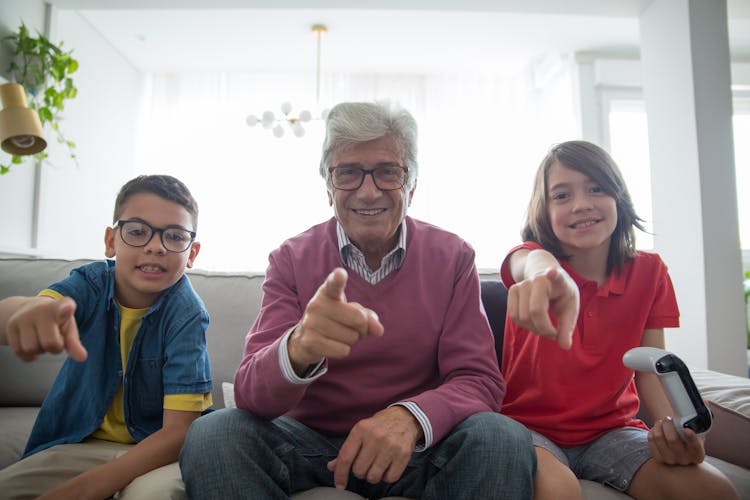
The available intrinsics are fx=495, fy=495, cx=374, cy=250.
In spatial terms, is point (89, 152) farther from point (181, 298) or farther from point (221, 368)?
point (181, 298)

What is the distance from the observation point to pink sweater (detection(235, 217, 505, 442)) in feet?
3.51

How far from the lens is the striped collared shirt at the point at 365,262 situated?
119 cm

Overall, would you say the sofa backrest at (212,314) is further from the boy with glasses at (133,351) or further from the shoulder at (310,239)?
the shoulder at (310,239)

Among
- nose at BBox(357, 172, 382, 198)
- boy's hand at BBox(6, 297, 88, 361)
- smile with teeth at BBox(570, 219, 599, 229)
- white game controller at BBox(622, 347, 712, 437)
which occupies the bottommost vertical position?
white game controller at BBox(622, 347, 712, 437)

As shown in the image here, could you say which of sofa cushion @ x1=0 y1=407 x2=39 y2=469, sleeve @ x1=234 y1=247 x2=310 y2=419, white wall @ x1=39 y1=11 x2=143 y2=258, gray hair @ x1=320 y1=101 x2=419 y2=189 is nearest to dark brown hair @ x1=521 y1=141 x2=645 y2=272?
gray hair @ x1=320 y1=101 x2=419 y2=189

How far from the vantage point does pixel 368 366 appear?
3.67ft

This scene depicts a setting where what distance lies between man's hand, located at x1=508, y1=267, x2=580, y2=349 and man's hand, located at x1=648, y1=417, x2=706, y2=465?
15.1 inches

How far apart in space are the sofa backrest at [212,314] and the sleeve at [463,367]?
334 millimetres

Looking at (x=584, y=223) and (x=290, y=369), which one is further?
(x=584, y=223)

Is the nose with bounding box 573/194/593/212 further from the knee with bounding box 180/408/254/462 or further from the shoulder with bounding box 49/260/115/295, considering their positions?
the shoulder with bounding box 49/260/115/295

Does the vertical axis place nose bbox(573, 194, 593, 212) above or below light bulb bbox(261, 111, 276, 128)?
below


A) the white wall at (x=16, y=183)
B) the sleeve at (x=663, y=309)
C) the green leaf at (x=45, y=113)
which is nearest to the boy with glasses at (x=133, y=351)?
the sleeve at (x=663, y=309)

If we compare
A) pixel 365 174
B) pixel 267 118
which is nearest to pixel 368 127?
pixel 365 174

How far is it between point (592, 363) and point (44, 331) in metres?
1.11
